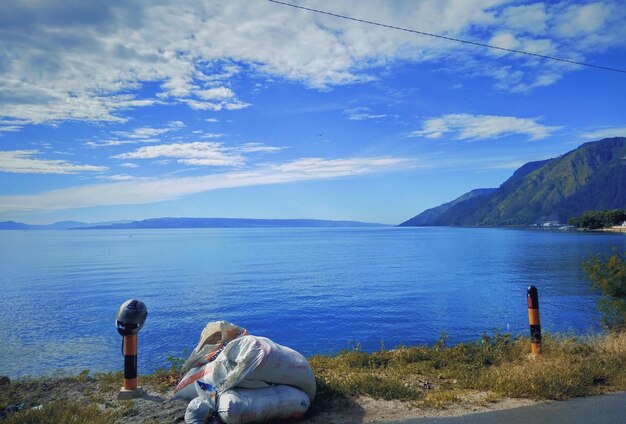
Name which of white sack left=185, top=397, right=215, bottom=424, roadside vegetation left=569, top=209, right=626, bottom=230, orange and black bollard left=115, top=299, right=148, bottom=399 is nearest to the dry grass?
white sack left=185, top=397, right=215, bottom=424

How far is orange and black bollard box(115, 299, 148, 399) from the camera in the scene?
638 centimetres

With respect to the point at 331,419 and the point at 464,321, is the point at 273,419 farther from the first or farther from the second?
the point at 464,321

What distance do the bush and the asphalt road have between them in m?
7.77

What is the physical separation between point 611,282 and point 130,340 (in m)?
12.3

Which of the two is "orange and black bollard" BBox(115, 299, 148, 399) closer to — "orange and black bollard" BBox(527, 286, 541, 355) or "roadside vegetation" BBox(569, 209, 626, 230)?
"orange and black bollard" BBox(527, 286, 541, 355)

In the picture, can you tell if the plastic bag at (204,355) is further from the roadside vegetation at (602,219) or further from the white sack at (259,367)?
the roadside vegetation at (602,219)

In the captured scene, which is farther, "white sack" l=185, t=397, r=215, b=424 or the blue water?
the blue water

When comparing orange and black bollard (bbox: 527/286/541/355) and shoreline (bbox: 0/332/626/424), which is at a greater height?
orange and black bollard (bbox: 527/286/541/355)

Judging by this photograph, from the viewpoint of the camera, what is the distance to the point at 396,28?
32.7 ft

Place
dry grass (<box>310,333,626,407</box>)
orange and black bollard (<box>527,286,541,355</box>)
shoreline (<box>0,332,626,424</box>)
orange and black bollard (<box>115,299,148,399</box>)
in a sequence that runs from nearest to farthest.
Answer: shoreline (<box>0,332,626,424</box>)
dry grass (<box>310,333,626,407</box>)
orange and black bollard (<box>115,299,148,399</box>)
orange and black bollard (<box>527,286,541,355</box>)

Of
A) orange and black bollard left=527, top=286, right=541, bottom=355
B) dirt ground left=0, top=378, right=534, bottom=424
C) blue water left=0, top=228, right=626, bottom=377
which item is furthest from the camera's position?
blue water left=0, top=228, right=626, bottom=377

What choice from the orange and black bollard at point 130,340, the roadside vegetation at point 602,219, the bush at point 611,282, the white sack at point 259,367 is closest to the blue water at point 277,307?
the bush at point 611,282

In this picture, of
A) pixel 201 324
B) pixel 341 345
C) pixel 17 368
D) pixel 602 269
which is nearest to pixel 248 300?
pixel 201 324

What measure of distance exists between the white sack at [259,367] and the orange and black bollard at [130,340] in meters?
1.27
